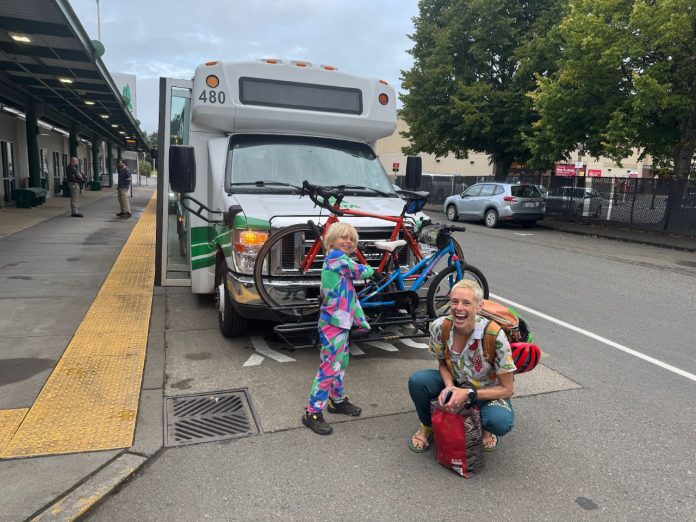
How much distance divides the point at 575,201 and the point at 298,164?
59.2 feet

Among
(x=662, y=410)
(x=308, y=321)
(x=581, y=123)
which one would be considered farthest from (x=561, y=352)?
(x=581, y=123)

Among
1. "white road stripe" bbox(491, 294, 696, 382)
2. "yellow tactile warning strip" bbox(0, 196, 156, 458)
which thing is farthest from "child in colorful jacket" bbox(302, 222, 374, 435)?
"white road stripe" bbox(491, 294, 696, 382)

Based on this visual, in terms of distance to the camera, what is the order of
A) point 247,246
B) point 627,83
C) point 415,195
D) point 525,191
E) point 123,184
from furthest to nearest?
point 525,191 < point 123,184 < point 627,83 < point 415,195 < point 247,246

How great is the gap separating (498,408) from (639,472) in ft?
3.17

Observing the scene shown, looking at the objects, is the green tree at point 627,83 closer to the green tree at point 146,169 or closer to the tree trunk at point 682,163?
the tree trunk at point 682,163

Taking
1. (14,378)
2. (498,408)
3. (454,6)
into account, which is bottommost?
(14,378)

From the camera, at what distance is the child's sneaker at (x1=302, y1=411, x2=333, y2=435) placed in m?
3.63

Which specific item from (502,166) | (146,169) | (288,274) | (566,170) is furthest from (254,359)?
(146,169)

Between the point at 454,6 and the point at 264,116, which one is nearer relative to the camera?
the point at 264,116

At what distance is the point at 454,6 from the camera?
25172 millimetres

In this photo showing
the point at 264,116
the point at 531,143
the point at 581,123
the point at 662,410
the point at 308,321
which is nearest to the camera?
the point at 662,410

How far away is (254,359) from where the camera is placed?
499 cm

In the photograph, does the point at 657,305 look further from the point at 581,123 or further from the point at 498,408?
the point at 581,123

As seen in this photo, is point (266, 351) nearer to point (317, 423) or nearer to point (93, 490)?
point (317, 423)
